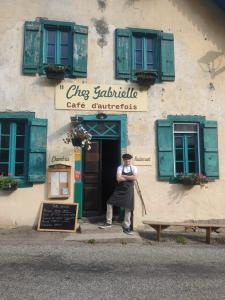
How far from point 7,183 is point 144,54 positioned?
493cm

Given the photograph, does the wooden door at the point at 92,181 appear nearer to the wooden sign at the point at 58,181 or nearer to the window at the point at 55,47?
the wooden sign at the point at 58,181

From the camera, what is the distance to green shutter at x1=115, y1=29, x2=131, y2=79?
9.38 metres

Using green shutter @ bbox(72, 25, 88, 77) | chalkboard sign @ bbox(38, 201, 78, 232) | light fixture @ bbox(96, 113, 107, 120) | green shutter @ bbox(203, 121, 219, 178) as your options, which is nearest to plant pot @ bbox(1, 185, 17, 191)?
chalkboard sign @ bbox(38, 201, 78, 232)

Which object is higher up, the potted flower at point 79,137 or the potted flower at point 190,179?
the potted flower at point 79,137

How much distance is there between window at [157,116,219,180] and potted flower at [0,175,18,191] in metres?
3.63

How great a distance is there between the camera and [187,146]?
31.7ft

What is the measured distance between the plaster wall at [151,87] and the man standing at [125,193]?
30.5 inches

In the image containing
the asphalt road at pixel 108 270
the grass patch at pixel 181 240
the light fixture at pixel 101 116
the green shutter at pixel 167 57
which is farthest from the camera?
the green shutter at pixel 167 57

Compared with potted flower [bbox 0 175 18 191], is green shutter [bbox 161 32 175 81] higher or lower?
higher

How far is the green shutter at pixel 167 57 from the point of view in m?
9.57

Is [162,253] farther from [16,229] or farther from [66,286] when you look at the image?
[16,229]

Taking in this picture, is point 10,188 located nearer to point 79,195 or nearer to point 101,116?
point 79,195

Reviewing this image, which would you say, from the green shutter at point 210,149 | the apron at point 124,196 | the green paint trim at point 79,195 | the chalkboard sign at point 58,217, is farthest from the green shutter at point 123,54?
the chalkboard sign at point 58,217

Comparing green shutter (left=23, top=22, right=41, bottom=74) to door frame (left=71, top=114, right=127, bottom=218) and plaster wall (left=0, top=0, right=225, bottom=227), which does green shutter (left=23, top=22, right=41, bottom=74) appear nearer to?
plaster wall (left=0, top=0, right=225, bottom=227)
